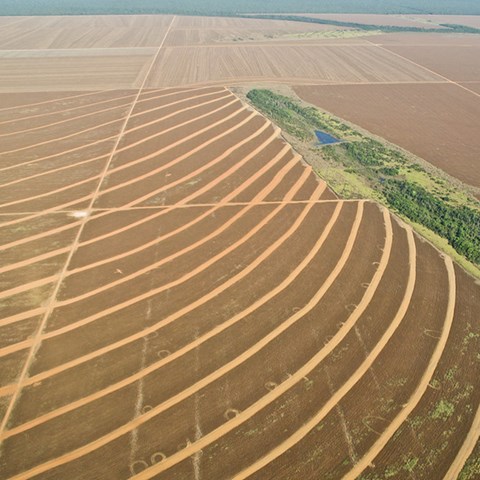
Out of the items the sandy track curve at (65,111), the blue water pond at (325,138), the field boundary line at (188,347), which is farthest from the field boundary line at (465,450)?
the sandy track curve at (65,111)

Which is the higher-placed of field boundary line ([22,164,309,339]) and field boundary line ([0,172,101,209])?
field boundary line ([0,172,101,209])

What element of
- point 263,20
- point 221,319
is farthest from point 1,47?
point 221,319

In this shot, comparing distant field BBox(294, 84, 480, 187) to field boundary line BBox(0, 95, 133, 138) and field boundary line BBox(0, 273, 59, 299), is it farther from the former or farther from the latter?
field boundary line BBox(0, 273, 59, 299)

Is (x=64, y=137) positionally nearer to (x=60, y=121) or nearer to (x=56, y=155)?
(x=56, y=155)

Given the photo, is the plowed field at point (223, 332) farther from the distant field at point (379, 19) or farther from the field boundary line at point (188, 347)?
the distant field at point (379, 19)

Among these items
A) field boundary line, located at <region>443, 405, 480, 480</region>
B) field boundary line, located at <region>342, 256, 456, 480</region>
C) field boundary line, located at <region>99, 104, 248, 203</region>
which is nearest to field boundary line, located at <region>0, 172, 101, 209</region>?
field boundary line, located at <region>99, 104, 248, 203</region>

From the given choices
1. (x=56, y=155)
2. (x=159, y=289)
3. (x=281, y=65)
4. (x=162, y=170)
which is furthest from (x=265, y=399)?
(x=281, y=65)
